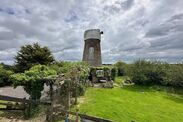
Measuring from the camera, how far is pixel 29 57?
24641 mm

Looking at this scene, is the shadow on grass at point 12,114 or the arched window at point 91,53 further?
the arched window at point 91,53

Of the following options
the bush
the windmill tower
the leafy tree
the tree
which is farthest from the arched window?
the leafy tree

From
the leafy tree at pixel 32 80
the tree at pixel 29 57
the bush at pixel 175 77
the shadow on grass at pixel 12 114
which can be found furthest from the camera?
the bush at pixel 175 77

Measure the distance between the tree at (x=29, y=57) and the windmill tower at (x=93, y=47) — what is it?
7.26m

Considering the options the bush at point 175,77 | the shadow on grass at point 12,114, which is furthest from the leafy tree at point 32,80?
the bush at point 175,77

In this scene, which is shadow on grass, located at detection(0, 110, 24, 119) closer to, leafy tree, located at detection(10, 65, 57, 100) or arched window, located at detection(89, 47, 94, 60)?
leafy tree, located at detection(10, 65, 57, 100)

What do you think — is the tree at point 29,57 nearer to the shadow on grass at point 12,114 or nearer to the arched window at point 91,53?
the arched window at point 91,53

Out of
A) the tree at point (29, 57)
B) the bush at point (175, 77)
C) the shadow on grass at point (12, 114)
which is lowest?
the shadow on grass at point (12, 114)

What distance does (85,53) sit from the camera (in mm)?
31141

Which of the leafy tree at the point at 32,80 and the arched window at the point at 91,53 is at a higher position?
the arched window at the point at 91,53

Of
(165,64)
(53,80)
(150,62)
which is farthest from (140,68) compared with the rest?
(53,80)

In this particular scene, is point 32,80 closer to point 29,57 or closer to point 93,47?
point 29,57

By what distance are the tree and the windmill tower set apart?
7.26m

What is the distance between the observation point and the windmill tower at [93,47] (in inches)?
1182
